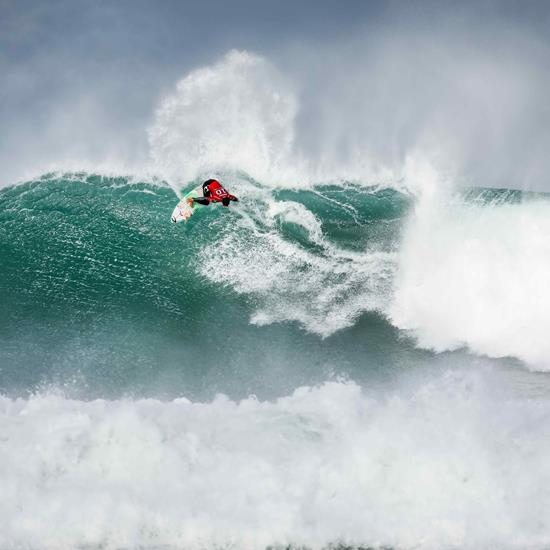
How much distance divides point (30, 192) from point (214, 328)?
10661 millimetres

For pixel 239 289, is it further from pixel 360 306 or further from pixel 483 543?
pixel 483 543

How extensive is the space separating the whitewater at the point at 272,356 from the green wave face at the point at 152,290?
3.1 inches

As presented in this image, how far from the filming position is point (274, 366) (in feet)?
57.1

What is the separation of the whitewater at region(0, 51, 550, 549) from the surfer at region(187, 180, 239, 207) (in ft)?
1.95

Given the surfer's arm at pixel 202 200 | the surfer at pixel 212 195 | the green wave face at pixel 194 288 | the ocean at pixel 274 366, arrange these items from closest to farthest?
the ocean at pixel 274 366, the green wave face at pixel 194 288, the surfer at pixel 212 195, the surfer's arm at pixel 202 200

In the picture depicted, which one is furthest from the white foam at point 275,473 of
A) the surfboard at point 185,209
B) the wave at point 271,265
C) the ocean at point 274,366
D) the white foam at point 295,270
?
the surfboard at point 185,209

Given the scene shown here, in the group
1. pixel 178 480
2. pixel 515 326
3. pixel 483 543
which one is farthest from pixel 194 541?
pixel 515 326

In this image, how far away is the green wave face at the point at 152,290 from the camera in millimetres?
17156

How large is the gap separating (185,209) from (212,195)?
3.73 ft

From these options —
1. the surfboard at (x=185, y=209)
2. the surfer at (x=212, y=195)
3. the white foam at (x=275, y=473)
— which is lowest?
the white foam at (x=275, y=473)

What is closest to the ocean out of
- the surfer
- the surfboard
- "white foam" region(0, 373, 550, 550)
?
"white foam" region(0, 373, 550, 550)

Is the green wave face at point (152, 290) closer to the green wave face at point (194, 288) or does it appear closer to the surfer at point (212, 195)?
the green wave face at point (194, 288)

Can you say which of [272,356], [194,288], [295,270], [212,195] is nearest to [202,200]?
[212,195]

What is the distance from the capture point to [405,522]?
13047 mm
